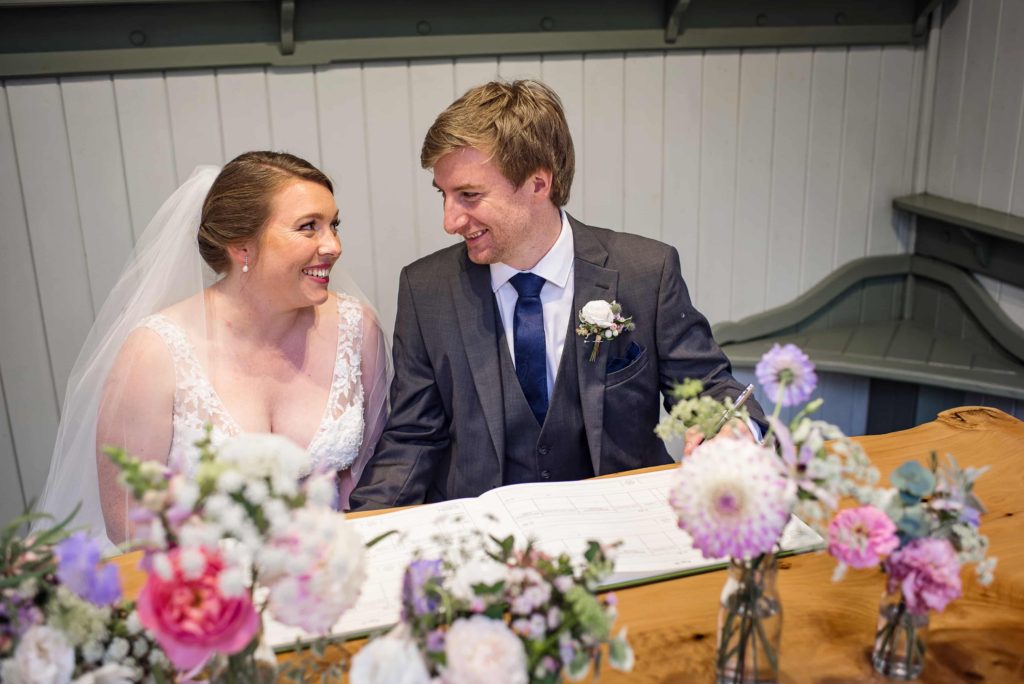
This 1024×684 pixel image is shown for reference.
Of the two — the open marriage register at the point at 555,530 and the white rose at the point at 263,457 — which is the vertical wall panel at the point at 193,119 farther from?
the white rose at the point at 263,457

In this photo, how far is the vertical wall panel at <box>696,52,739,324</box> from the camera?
3.47m

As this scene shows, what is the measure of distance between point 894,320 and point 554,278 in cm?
201

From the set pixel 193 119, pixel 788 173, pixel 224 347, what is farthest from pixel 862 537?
pixel 788 173

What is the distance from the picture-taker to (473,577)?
1.11 m

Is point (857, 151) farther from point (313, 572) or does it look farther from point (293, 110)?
point (313, 572)

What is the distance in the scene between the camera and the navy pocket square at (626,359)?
2.31m

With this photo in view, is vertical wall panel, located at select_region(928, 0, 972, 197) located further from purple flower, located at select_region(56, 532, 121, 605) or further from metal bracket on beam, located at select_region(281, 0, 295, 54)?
purple flower, located at select_region(56, 532, 121, 605)

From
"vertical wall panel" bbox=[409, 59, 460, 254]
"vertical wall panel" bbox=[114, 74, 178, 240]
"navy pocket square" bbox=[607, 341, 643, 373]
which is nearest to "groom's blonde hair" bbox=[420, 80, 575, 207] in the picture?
"navy pocket square" bbox=[607, 341, 643, 373]

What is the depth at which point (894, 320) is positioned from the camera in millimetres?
3852

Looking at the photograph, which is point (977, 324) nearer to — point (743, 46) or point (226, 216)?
point (743, 46)

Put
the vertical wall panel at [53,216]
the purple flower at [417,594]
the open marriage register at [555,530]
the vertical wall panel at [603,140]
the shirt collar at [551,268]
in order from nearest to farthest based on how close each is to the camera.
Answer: the purple flower at [417,594]
the open marriage register at [555,530]
the shirt collar at [551,268]
the vertical wall panel at [53,216]
the vertical wall panel at [603,140]

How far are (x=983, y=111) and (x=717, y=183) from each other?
875mm

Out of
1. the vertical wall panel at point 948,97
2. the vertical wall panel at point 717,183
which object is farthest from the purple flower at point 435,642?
the vertical wall panel at point 948,97

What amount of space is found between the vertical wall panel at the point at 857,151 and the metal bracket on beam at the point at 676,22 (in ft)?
2.16
